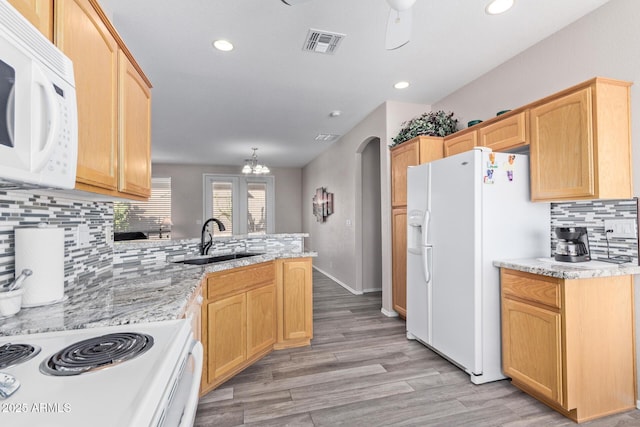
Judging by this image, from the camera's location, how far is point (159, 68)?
2949 mm

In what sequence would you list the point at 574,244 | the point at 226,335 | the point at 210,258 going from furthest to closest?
the point at 210,258 < the point at 226,335 < the point at 574,244

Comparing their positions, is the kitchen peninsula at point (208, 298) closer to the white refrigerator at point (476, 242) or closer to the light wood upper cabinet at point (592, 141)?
the white refrigerator at point (476, 242)

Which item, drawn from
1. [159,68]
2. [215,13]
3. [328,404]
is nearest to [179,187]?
[159,68]

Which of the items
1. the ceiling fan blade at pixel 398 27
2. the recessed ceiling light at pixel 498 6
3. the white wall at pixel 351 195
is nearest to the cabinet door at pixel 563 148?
the recessed ceiling light at pixel 498 6

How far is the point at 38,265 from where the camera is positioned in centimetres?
127

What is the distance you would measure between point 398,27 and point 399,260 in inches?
101

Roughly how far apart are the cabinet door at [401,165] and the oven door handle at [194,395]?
2.87 metres

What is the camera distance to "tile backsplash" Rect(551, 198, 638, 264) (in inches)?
78.7

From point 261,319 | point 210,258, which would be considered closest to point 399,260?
point 261,319

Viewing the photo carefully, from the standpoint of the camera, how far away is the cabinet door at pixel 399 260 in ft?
11.6

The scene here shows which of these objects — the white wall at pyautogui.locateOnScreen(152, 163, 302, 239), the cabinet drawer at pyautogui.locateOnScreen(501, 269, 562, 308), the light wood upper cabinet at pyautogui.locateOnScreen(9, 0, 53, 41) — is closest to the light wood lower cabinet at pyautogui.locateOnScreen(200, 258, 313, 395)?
the light wood upper cabinet at pyautogui.locateOnScreen(9, 0, 53, 41)

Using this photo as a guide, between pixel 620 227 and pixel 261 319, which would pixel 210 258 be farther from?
pixel 620 227

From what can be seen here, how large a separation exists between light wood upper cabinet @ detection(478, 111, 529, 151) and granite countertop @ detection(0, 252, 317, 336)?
2.50 metres

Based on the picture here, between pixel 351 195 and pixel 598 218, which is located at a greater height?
pixel 351 195
